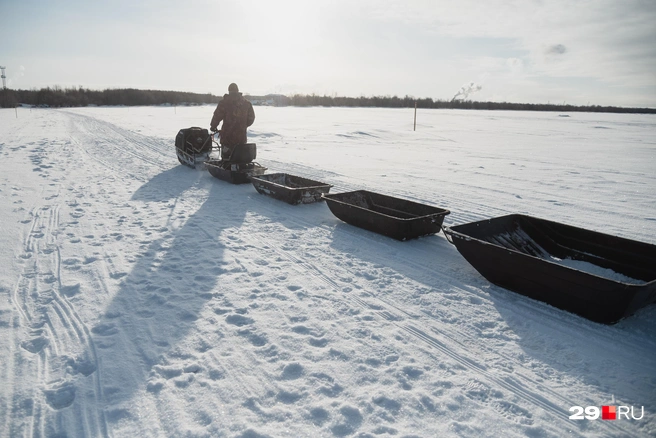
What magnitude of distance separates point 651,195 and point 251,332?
7438 millimetres

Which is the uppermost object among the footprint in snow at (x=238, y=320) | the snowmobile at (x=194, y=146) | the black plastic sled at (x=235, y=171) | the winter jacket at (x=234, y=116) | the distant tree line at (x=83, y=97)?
the distant tree line at (x=83, y=97)

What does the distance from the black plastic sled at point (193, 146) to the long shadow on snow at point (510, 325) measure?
21.0ft

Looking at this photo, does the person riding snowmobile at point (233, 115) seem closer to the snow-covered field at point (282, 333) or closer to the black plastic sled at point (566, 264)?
the snow-covered field at point (282, 333)

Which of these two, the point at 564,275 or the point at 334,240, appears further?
the point at 334,240

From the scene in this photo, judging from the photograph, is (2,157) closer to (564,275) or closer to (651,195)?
(564,275)

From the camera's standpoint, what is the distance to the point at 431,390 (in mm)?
2445

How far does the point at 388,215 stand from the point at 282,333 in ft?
9.12

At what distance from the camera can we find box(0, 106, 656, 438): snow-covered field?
2.24 metres

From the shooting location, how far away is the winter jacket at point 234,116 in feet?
27.5

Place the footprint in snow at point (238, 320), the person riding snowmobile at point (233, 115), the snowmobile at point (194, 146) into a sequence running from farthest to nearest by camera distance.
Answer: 1. the snowmobile at point (194, 146)
2. the person riding snowmobile at point (233, 115)
3. the footprint in snow at point (238, 320)

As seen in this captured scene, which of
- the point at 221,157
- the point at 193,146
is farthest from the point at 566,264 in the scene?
the point at 193,146

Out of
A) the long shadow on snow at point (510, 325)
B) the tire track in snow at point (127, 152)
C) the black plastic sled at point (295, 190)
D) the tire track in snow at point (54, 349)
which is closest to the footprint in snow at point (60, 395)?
the tire track in snow at point (54, 349)

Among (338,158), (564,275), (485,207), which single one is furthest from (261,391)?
(338,158)

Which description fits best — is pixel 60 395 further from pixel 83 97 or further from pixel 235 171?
pixel 83 97
